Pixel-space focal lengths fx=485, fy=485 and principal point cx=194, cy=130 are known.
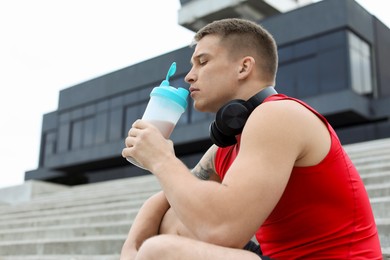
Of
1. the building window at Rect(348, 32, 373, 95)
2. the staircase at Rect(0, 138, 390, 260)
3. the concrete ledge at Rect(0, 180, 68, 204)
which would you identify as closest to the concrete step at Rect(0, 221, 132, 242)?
the staircase at Rect(0, 138, 390, 260)

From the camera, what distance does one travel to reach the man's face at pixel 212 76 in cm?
190

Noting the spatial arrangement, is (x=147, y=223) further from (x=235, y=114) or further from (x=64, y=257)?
(x=64, y=257)

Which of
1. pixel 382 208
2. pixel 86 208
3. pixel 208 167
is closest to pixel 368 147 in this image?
pixel 86 208

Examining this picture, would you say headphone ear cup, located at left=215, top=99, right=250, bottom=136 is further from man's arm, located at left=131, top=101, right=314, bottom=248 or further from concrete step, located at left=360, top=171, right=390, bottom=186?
concrete step, located at left=360, top=171, right=390, bottom=186

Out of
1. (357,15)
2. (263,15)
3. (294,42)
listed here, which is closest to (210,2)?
(263,15)

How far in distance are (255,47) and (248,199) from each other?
71cm

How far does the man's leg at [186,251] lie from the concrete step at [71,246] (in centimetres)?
301

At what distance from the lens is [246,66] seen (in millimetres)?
1891

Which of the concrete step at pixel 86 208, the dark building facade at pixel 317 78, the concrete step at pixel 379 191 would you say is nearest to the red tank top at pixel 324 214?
the concrete step at pixel 379 191

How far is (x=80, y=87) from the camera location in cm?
2833

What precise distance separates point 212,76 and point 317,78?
57.0 ft

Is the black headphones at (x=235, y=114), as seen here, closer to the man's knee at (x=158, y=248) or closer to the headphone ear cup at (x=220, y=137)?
the headphone ear cup at (x=220, y=137)

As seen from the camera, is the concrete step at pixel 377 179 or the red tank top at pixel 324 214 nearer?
the red tank top at pixel 324 214

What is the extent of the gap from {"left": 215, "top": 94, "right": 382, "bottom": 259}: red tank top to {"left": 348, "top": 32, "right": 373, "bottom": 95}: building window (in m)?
16.6
